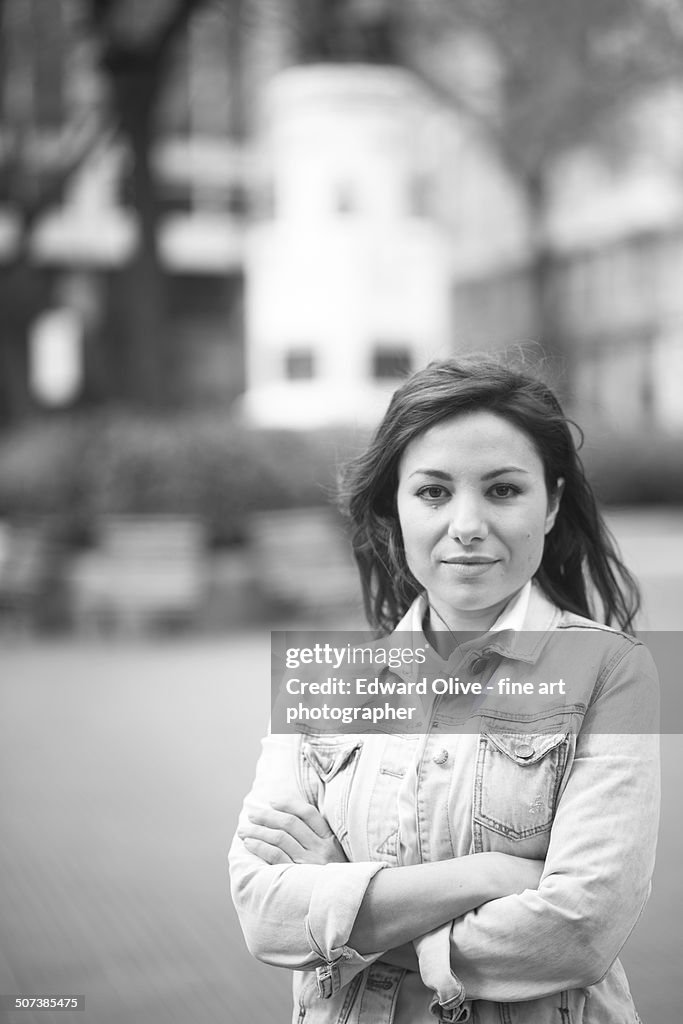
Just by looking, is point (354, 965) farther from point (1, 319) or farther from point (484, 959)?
point (1, 319)

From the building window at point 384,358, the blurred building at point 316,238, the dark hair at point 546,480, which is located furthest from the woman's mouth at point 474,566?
the building window at point 384,358

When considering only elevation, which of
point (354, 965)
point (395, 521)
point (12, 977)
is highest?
point (395, 521)

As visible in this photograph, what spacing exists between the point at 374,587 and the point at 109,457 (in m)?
9.10

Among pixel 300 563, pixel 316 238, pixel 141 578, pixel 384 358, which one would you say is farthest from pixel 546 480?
pixel 316 238

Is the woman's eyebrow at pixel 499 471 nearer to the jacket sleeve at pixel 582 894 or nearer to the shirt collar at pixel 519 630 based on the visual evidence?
the shirt collar at pixel 519 630

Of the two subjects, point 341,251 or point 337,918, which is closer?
point 337,918

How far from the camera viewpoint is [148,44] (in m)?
12.7

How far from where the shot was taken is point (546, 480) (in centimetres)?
196

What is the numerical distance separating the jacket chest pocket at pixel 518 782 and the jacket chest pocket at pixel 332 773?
0.21 meters

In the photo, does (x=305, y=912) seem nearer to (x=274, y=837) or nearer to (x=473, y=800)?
(x=274, y=837)

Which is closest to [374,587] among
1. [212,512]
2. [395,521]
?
[395,521]

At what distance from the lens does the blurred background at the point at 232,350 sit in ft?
15.4

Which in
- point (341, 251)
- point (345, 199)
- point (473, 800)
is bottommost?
point (473, 800)

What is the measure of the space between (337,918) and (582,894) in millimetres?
342
